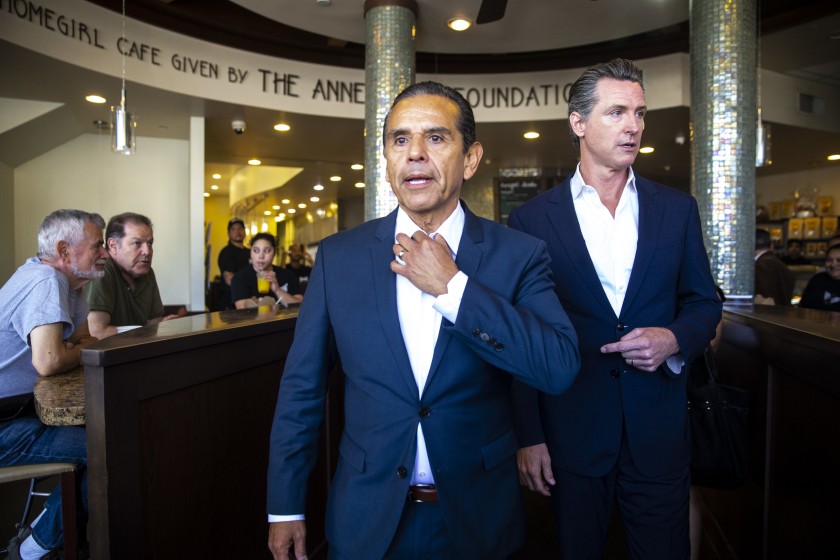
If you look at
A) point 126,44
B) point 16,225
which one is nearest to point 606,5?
point 126,44

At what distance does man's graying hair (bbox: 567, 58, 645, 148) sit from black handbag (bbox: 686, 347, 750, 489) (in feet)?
2.44

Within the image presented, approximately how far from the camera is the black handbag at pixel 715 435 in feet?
5.25

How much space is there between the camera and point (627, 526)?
4.85 ft

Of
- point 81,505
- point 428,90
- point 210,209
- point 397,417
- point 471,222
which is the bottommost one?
point 81,505

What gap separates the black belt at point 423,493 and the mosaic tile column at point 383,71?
141 inches

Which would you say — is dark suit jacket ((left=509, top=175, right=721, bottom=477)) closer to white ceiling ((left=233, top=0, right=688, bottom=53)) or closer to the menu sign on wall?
white ceiling ((left=233, top=0, right=688, bottom=53))

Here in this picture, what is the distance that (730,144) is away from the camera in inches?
151

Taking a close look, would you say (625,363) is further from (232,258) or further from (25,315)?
(232,258)

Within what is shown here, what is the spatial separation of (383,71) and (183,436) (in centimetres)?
363

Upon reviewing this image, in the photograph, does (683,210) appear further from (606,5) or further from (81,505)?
(606,5)

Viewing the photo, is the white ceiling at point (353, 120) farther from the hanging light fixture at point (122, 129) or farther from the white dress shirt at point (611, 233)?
the white dress shirt at point (611, 233)

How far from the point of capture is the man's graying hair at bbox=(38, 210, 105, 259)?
233cm

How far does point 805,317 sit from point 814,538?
78 cm

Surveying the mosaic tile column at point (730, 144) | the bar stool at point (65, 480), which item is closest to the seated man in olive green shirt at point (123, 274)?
the bar stool at point (65, 480)
